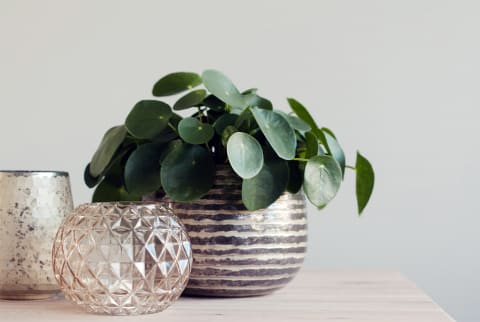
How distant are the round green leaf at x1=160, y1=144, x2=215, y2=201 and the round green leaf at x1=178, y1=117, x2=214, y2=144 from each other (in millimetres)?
25

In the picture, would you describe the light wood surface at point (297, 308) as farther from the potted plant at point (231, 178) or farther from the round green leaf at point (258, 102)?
the round green leaf at point (258, 102)

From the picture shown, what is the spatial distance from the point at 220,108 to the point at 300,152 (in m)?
0.13

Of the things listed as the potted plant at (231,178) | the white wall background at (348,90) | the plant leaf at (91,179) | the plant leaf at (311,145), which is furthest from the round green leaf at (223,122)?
the white wall background at (348,90)

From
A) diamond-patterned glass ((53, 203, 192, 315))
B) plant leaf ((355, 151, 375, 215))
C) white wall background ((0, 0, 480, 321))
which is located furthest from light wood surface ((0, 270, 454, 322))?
white wall background ((0, 0, 480, 321))

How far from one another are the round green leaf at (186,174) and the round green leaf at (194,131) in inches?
1.0

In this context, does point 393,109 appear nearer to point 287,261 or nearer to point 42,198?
point 287,261

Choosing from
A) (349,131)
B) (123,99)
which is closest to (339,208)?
(349,131)

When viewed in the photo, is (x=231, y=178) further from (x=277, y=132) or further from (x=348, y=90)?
(x=348, y=90)

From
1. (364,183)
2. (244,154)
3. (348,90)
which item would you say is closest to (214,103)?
(244,154)

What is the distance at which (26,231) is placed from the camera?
978 millimetres

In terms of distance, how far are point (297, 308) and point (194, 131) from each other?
27 cm

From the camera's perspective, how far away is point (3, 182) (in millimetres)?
974

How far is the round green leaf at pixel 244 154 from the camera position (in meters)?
0.90

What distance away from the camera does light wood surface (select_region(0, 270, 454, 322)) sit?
877 mm
